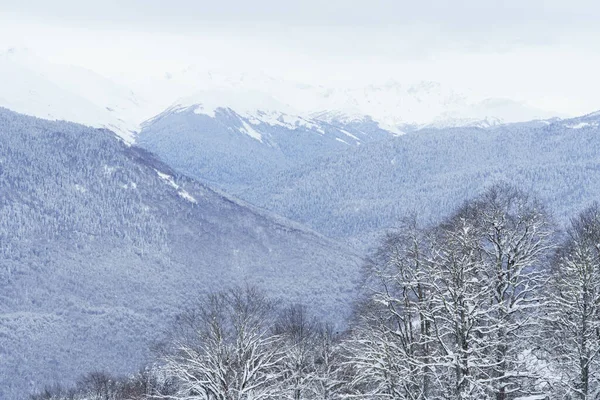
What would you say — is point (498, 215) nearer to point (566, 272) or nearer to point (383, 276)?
point (566, 272)

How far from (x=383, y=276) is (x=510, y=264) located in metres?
5.33

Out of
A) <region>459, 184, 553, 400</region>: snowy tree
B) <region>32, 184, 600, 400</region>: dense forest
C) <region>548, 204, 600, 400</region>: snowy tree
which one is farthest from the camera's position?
<region>548, 204, 600, 400</region>: snowy tree

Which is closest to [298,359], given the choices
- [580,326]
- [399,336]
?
[399,336]

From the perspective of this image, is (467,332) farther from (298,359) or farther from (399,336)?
(298,359)

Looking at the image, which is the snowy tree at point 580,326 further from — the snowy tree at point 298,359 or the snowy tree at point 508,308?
the snowy tree at point 298,359

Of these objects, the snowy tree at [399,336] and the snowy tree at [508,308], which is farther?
the snowy tree at [399,336]

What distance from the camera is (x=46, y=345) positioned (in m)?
169

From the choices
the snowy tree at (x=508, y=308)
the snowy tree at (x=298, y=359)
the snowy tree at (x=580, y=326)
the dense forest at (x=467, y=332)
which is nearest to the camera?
the dense forest at (x=467, y=332)

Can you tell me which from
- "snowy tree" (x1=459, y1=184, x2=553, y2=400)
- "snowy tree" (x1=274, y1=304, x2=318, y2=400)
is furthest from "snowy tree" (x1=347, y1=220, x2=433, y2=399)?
"snowy tree" (x1=274, y1=304, x2=318, y2=400)

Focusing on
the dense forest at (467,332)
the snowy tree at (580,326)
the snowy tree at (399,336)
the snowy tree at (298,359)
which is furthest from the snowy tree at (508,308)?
the snowy tree at (298,359)

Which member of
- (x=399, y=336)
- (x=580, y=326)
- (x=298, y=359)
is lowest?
(x=298, y=359)

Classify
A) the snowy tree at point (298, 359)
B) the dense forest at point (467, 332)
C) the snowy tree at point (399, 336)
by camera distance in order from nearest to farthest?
the dense forest at point (467, 332) → the snowy tree at point (399, 336) → the snowy tree at point (298, 359)

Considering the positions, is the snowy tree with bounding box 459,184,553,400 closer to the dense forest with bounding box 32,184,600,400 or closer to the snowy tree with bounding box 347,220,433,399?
the dense forest with bounding box 32,184,600,400

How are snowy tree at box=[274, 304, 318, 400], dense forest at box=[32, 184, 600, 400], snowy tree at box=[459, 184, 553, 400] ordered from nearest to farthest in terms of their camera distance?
dense forest at box=[32, 184, 600, 400] → snowy tree at box=[459, 184, 553, 400] → snowy tree at box=[274, 304, 318, 400]
